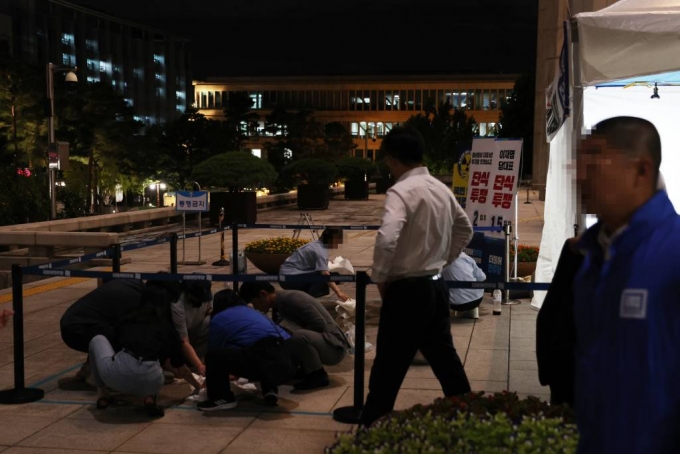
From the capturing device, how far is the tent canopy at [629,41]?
6.86 m

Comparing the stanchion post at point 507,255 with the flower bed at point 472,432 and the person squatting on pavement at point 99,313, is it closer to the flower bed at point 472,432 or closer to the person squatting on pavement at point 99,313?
the person squatting on pavement at point 99,313

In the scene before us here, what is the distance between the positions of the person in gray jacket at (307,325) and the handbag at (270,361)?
487 mm

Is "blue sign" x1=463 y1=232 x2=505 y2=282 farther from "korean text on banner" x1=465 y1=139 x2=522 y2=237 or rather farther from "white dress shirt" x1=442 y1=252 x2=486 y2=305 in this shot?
"white dress shirt" x1=442 y1=252 x2=486 y2=305

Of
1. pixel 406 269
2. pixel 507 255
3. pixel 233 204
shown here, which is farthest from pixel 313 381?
pixel 233 204

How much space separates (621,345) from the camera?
199 centimetres

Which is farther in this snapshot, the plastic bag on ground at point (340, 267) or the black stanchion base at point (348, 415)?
the plastic bag on ground at point (340, 267)

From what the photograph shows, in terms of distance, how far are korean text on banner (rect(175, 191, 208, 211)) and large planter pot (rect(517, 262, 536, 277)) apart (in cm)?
688

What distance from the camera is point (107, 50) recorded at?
117 meters

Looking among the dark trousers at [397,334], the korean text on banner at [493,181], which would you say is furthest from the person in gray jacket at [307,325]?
the korean text on banner at [493,181]

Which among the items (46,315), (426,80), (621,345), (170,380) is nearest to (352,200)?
(46,315)

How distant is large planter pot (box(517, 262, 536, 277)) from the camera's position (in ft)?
39.8

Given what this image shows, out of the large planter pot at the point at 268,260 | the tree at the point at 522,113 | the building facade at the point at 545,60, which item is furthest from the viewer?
the tree at the point at 522,113

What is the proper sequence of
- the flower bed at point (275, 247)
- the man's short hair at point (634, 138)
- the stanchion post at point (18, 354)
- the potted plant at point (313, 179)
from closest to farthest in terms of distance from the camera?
the man's short hair at point (634, 138), the stanchion post at point (18, 354), the flower bed at point (275, 247), the potted plant at point (313, 179)

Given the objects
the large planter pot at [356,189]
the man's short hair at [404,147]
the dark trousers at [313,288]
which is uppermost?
the man's short hair at [404,147]
